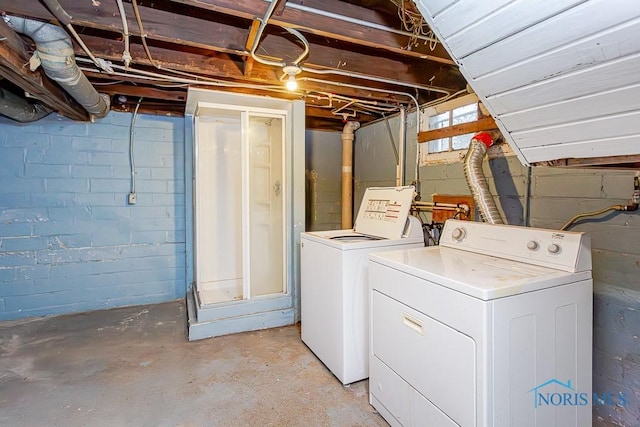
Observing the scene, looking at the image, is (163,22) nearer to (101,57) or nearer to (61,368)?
(101,57)

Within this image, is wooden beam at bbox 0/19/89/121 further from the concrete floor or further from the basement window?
the basement window

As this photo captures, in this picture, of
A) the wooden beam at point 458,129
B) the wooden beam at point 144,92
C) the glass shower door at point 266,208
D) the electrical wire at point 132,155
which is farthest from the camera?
the electrical wire at point 132,155

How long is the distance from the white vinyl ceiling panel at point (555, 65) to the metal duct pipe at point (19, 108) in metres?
2.97

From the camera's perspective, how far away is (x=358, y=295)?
208 cm

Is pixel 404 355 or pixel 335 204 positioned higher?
pixel 335 204

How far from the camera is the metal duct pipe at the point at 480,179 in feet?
6.51

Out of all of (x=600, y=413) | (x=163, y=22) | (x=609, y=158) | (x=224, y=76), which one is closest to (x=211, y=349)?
(x=224, y=76)

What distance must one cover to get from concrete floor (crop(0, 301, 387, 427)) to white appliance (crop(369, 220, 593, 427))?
0.45m

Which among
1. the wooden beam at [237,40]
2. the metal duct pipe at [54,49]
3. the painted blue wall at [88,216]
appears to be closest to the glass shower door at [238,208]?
the painted blue wall at [88,216]

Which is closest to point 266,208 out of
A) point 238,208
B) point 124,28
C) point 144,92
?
point 238,208

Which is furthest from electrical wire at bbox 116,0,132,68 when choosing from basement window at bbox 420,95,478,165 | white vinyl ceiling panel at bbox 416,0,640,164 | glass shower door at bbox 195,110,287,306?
basement window at bbox 420,95,478,165

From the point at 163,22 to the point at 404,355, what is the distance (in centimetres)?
209

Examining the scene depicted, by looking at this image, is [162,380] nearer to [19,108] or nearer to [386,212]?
[386,212]

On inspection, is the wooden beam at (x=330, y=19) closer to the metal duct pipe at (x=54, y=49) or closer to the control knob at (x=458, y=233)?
the metal duct pipe at (x=54, y=49)
